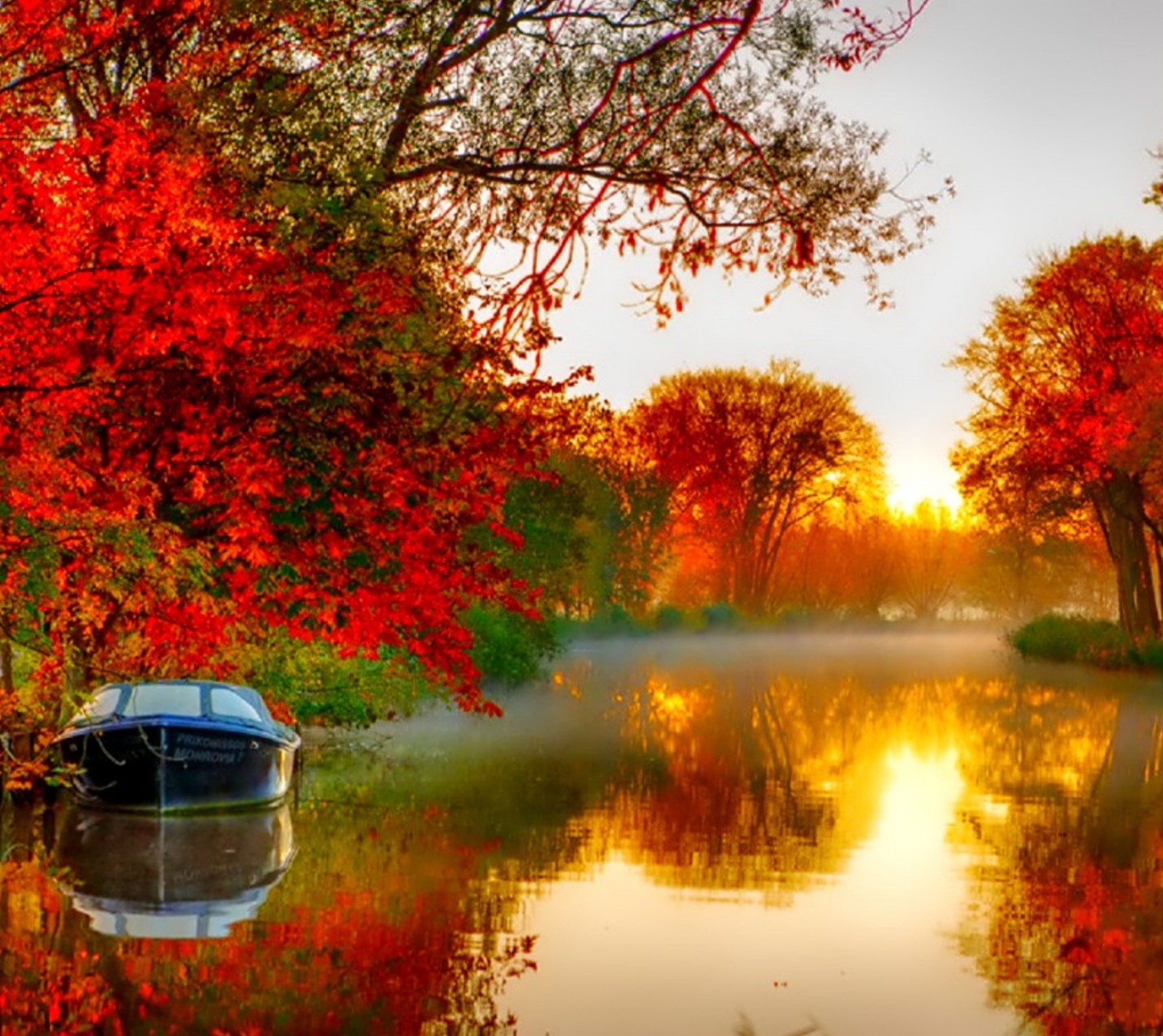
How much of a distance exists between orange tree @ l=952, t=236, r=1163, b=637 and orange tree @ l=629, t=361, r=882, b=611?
1039 inches

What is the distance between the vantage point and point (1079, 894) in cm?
1836

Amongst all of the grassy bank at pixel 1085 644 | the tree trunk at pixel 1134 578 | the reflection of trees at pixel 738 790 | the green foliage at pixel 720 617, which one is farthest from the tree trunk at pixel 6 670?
the green foliage at pixel 720 617

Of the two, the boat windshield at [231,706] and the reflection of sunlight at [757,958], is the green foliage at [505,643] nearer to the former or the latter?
the boat windshield at [231,706]

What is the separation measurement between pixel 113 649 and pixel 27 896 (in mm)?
8050

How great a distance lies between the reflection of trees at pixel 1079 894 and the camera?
13352 mm

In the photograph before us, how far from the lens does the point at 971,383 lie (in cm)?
6041

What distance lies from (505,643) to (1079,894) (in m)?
35.1

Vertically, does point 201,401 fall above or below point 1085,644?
above

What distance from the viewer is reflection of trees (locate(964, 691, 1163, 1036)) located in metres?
13.4

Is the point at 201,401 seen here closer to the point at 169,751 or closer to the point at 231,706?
the point at 169,751

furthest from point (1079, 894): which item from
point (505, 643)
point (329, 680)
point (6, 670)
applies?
point (505, 643)

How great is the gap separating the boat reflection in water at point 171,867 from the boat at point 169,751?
25cm

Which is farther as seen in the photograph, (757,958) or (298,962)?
(757,958)

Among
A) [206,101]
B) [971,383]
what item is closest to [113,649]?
[206,101]
